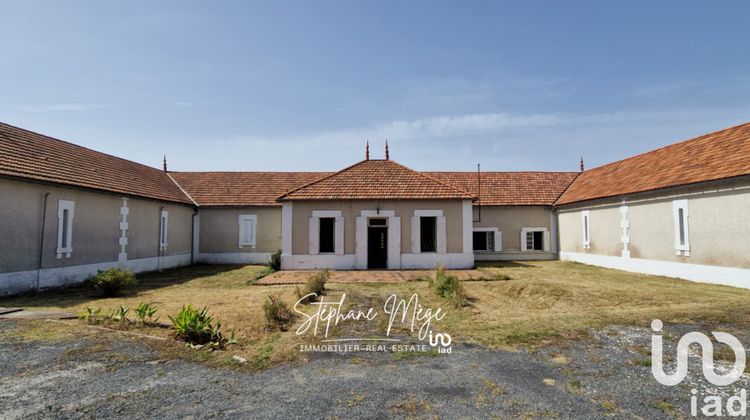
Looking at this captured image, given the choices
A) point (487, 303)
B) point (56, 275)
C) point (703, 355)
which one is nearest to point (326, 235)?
point (56, 275)

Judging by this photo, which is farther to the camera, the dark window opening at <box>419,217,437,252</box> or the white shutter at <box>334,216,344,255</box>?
the dark window opening at <box>419,217,437,252</box>

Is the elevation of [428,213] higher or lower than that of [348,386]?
higher

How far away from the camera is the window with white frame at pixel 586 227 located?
60.2 ft

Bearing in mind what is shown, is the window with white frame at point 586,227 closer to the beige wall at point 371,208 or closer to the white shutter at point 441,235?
the beige wall at point 371,208

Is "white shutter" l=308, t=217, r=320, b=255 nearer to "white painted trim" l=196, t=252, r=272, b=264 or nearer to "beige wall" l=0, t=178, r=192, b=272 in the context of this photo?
"white painted trim" l=196, t=252, r=272, b=264

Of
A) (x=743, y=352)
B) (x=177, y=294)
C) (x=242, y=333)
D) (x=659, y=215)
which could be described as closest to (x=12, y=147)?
(x=177, y=294)

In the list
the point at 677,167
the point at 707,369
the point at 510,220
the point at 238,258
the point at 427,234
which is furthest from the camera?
the point at 510,220

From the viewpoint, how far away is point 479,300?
388 inches

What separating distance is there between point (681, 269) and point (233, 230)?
19.6 meters

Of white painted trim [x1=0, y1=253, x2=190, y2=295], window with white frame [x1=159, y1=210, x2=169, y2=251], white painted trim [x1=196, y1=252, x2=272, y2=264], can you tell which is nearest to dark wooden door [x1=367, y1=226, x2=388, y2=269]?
white painted trim [x1=196, y1=252, x2=272, y2=264]

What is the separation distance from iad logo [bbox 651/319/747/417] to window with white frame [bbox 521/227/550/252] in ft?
46.7

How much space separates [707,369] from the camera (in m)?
4.95

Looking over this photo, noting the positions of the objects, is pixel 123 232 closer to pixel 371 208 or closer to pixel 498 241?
pixel 371 208

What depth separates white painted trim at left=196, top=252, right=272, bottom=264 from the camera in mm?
20359
